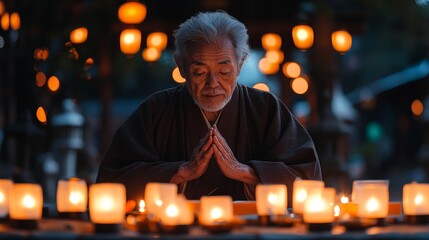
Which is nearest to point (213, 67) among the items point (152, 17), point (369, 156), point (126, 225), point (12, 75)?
point (126, 225)

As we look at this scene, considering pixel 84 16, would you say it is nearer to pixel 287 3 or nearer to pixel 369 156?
pixel 287 3

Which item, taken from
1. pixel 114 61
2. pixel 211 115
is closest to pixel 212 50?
pixel 211 115

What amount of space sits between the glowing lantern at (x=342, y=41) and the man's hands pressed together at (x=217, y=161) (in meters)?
11.1

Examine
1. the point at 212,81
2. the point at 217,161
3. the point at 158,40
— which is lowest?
the point at 217,161

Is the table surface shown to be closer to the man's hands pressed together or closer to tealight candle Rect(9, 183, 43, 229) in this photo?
tealight candle Rect(9, 183, 43, 229)

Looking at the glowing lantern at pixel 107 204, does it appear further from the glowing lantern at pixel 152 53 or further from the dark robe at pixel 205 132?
the glowing lantern at pixel 152 53

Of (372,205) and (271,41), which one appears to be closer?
(372,205)

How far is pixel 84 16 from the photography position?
1755cm

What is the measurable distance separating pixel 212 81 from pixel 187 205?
1.69m

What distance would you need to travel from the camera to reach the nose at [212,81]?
6965 millimetres

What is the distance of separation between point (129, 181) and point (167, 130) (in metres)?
0.49

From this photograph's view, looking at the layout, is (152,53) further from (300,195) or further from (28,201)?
(28,201)

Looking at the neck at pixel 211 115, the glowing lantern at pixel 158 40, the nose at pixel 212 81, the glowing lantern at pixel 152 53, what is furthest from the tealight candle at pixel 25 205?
the glowing lantern at pixel 152 53

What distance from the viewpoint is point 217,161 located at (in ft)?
21.9
